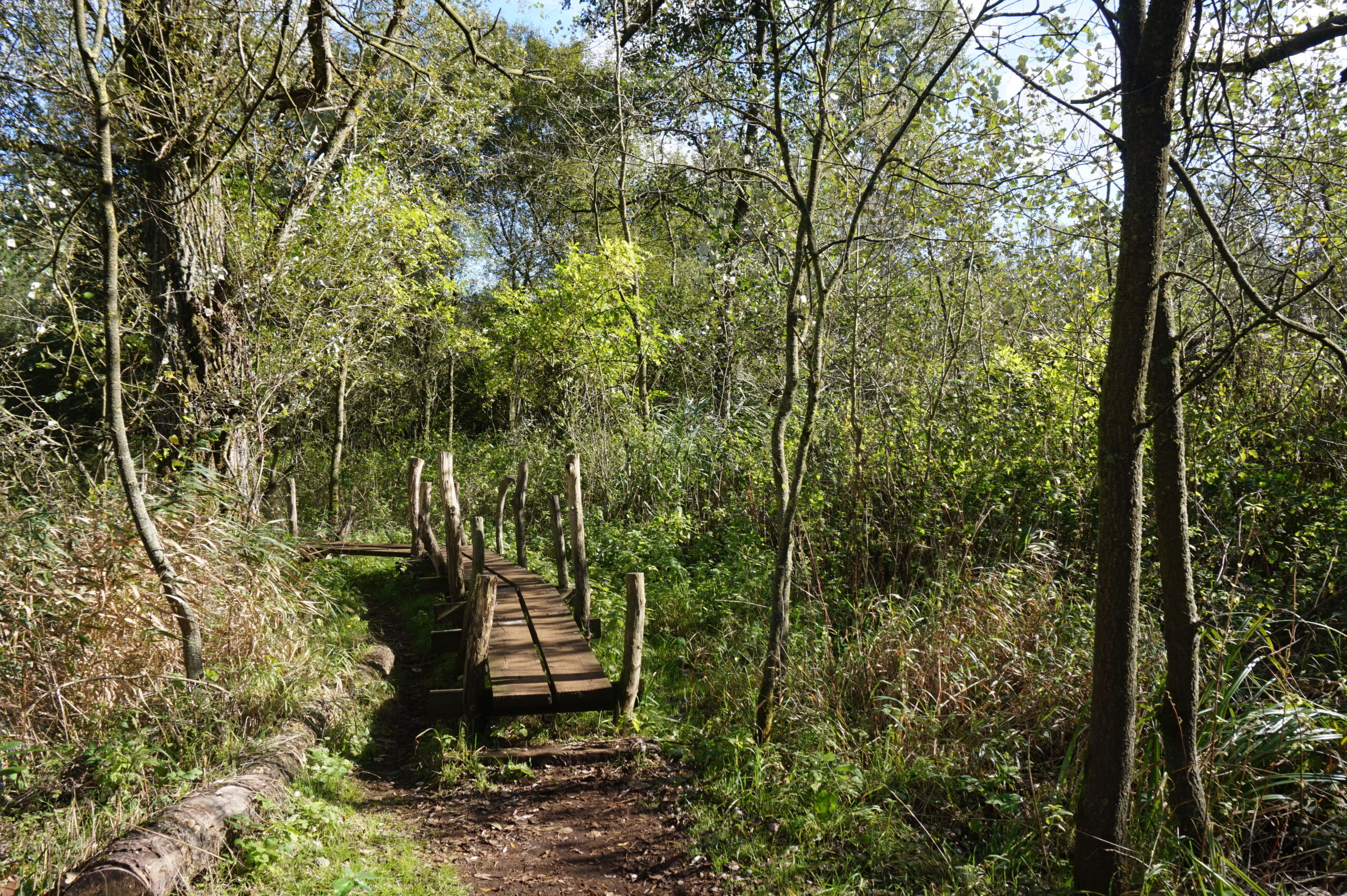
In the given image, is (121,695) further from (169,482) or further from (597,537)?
(597,537)

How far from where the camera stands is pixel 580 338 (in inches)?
454

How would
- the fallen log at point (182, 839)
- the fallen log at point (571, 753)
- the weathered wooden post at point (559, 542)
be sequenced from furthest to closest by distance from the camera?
the weathered wooden post at point (559, 542) → the fallen log at point (571, 753) → the fallen log at point (182, 839)

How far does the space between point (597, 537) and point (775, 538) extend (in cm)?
243

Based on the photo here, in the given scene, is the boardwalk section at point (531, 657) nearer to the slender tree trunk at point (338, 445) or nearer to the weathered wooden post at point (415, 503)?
the weathered wooden post at point (415, 503)

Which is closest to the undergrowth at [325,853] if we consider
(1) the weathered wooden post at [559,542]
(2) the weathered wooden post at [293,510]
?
(1) the weathered wooden post at [559,542]

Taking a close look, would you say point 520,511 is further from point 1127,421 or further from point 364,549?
point 1127,421

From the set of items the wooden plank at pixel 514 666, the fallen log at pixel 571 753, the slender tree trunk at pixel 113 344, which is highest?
the slender tree trunk at pixel 113 344

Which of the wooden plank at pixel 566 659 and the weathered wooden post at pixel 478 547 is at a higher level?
the weathered wooden post at pixel 478 547

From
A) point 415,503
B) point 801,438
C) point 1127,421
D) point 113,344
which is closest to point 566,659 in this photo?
point 801,438

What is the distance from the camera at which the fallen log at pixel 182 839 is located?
10.1 ft

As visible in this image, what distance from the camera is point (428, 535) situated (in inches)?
381

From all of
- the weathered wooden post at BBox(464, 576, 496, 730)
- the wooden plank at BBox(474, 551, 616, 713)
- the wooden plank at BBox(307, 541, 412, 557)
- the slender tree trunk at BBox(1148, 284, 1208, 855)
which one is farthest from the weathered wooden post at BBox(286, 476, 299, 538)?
the slender tree trunk at BBox(1148, 284, 1208, 855)

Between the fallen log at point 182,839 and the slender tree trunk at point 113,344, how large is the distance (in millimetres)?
952

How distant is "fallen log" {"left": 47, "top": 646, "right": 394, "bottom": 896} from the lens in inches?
121
